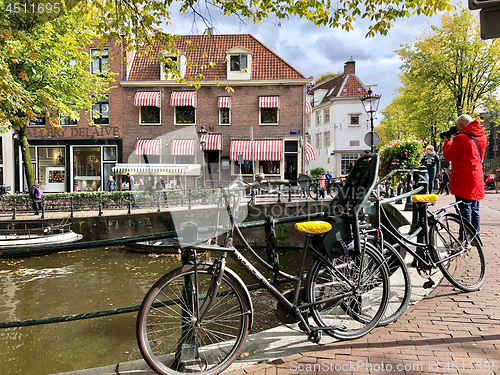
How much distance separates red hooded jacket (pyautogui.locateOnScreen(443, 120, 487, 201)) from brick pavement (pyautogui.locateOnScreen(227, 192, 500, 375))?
4.41 feet

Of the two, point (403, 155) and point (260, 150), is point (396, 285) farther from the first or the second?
point (260, 150)

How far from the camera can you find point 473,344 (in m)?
2.48

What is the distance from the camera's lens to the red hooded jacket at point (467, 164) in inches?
161

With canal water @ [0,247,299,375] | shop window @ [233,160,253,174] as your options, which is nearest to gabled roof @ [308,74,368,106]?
shop window @ [233,160,253,174]

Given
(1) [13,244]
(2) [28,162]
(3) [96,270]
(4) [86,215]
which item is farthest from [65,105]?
(3) [96,270]

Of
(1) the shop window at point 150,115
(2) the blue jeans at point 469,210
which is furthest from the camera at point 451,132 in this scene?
(1) the shop window at point 150,115

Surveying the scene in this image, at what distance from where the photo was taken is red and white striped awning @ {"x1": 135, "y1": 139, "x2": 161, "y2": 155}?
22.6 m

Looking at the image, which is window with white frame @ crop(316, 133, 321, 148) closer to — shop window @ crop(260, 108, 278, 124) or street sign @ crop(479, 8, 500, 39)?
shop window @ crop(260, 108, 278, 124)

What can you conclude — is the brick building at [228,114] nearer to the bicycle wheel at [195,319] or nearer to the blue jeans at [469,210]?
the blue jeans at [469,210]

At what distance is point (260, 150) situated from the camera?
22.8 meters

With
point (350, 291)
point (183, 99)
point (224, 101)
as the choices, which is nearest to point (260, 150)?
point (224, 101)

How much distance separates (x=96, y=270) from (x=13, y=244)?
318cm

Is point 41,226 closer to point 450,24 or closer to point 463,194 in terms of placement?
point 463,194

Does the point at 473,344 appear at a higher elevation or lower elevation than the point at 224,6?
lower
